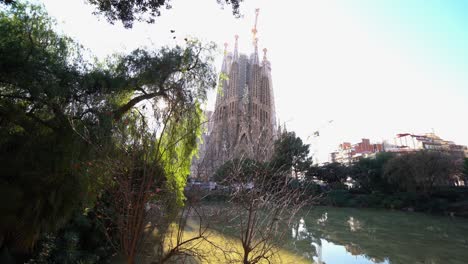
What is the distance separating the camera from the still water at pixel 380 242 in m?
7.59

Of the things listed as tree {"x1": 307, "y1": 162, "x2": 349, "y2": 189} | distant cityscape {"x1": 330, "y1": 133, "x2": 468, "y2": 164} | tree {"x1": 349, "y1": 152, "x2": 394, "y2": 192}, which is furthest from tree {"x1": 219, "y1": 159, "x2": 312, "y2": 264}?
distant cityscape {"x1": 330, "y1": 133, "x2": 468, "y2": 164}

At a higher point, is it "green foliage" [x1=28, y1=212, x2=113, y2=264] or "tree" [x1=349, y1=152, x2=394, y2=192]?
"tree" [x1=349, y1=152, x2=394, y2=192]

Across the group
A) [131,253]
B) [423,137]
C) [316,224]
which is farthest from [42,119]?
[423,137]

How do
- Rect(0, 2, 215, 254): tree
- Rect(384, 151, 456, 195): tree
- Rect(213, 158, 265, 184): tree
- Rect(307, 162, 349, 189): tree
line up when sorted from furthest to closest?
1. Rect(307, 162, 349, 189): tree
2. Rect(384, 151, 456, 195): tree
3. Rect(0, 2, 215, 254): tree
4. Rect(213, 158, 265, 184): tree

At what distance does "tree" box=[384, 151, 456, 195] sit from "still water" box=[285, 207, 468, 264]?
5.55 metres

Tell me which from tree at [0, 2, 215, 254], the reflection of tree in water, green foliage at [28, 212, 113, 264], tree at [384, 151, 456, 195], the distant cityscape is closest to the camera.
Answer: tree at [0, 2, 215, 254]

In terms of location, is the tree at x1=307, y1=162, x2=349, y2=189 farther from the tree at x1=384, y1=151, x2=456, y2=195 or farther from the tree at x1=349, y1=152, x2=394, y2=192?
the tree at x1=384, y1=151, x2=456, y2=195

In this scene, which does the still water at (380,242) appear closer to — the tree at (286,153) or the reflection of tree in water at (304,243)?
the reflection of tree in water at (304,243)

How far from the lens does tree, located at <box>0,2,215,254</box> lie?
4000mm

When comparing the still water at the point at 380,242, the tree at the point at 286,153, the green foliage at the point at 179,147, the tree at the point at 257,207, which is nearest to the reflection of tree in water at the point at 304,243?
the still water at the point at 380,242

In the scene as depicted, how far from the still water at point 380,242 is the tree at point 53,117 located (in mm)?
4093

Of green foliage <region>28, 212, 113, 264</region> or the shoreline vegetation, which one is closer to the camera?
the shoreline vegetation

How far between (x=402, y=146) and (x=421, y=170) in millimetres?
35004

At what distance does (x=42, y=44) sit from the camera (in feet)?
16.0
